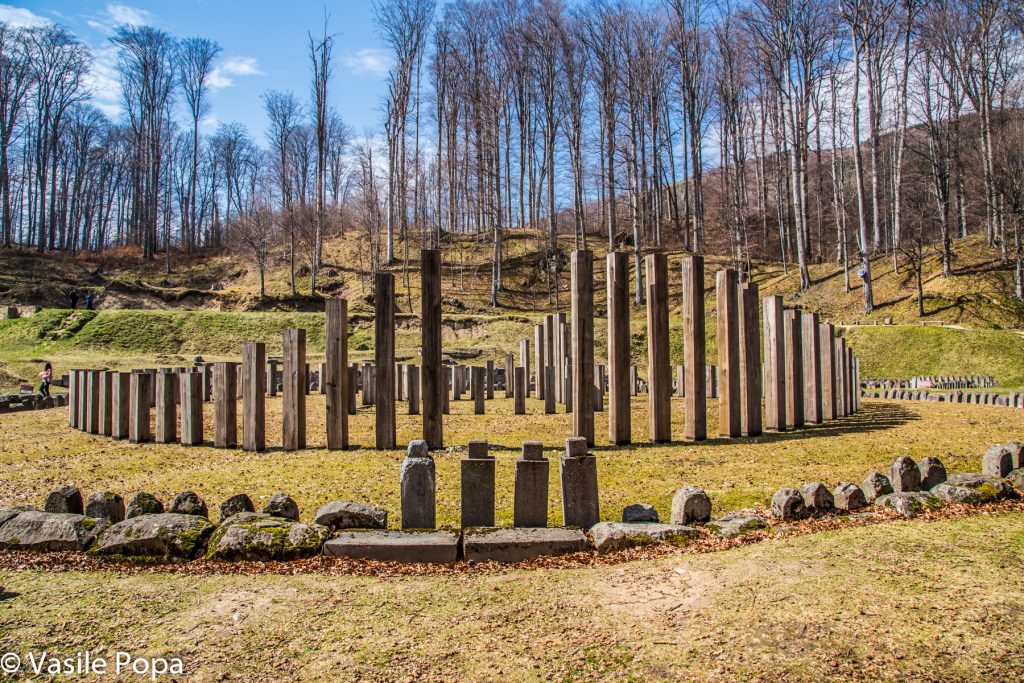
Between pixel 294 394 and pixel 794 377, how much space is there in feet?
24.7

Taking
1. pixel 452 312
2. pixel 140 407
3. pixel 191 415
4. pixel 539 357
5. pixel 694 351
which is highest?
pixel 452 312

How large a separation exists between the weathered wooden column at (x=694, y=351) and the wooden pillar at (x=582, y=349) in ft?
4.36

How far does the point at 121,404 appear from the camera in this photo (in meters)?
10.5

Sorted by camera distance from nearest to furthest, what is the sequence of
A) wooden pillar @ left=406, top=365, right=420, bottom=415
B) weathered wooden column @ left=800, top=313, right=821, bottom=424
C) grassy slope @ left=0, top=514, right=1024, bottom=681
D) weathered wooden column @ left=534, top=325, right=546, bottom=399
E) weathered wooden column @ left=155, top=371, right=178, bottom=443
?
grassy slope @ left=0, top=514, right=1024, bottom=681 → weathered wooden column @ left=155, top=371, right=178, bottom=443 → weathered wooden column @ left=800, top=313, right=821, bottom=424 → wooden pillar @ left=406, top=365, right=420, bottom=415 → weathered wooden column @ left=534, top=325, right=546, bottom=399

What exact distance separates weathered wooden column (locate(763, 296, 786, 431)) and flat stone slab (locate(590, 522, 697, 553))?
5748 mm

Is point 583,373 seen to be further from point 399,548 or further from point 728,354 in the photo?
point 399,548

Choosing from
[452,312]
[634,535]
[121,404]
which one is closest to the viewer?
[634,535]

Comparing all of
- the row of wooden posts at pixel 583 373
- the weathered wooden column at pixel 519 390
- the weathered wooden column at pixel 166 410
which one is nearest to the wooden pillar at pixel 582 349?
the row of wooden posts at pixel 583 373

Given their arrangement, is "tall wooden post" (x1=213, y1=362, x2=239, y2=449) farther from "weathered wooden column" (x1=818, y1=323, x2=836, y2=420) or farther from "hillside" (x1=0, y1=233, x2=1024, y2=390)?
"hillside" (x1=0, y1=233, x2=1024, y2=390)

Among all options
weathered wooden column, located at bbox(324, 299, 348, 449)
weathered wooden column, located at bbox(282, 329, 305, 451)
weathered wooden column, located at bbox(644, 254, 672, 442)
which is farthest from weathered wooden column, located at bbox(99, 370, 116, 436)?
weathered wooden column, located at bbox(644, 254, 672, 442)

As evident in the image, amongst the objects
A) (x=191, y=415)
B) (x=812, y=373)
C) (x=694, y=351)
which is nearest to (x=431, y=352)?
(x=694, y=351)

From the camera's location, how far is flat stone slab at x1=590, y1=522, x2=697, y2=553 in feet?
15.3

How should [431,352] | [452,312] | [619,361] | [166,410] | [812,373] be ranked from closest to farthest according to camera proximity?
1. [431,352]
2. [619,361]
3. [166,410]
4. [812,373]
5. [452,312]

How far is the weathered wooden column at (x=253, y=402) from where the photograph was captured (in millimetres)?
8922
